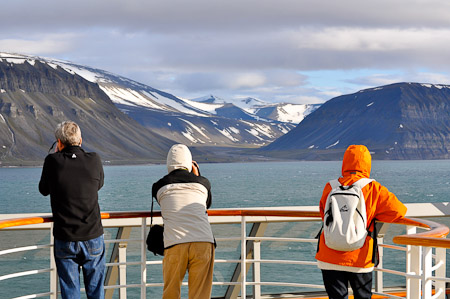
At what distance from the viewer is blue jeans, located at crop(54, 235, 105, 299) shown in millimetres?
4211

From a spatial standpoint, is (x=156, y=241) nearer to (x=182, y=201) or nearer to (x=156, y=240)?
(x=156, y=240)

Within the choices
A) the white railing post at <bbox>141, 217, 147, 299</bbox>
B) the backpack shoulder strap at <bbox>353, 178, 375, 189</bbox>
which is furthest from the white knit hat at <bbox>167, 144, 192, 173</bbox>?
the backpack shoulder strap at <bbox>353, 178, 375, 189</bbox>

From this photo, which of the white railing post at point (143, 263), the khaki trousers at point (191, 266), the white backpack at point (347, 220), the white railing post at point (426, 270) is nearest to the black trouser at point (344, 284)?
the white backpack at point (347, 220)

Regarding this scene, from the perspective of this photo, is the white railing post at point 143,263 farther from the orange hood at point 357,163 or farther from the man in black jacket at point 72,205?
the orange hood at point 357,163

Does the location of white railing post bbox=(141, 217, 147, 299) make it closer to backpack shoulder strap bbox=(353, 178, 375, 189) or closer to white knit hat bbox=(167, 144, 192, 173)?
white knit hat bbox=(167, 144, 192, 173)

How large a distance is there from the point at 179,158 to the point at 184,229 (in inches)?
18.5

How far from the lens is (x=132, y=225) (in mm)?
5434

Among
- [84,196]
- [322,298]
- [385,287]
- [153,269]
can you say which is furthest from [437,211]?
[153,269]

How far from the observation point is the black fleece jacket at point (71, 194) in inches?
165

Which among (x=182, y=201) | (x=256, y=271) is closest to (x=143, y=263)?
(x=182, y=201)

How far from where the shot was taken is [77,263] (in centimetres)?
430

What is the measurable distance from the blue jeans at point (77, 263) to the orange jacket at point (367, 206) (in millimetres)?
1459

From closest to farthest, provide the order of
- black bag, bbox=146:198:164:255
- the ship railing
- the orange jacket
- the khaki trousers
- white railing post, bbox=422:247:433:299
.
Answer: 1. white railing post, bbox=422:247:433:299
2. the orange jacket
3. the ship railing
4. the khaki trousers
5. black bag, bbox=146:198:164:255

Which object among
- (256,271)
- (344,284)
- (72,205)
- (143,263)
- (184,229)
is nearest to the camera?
(344,284)
